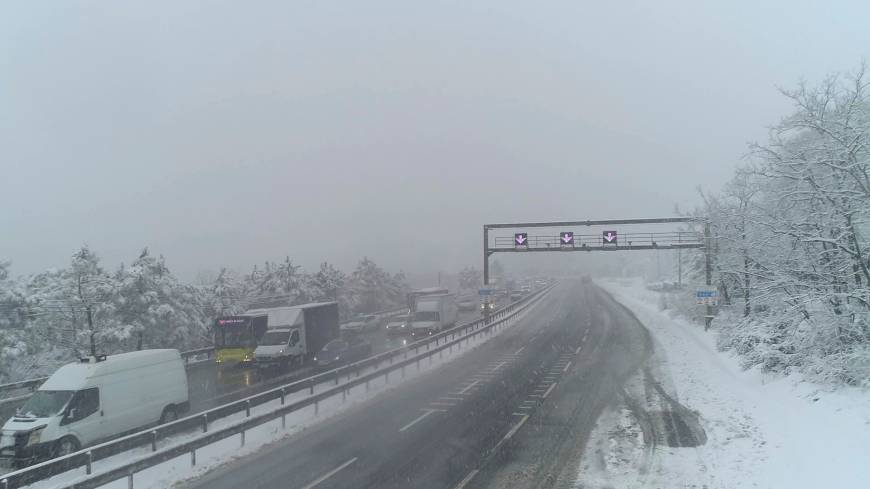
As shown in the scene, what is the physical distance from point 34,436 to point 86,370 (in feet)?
7.82

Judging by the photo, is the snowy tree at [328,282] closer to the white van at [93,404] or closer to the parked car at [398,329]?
the parked car at [398,329]

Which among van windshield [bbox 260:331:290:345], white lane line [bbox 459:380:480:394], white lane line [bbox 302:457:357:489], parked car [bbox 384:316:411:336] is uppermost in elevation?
van windshield [bbox 260:331:290:345]

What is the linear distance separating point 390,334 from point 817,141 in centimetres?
3609

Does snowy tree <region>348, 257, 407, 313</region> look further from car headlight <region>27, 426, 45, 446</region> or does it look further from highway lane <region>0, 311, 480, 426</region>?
car headlight <region>27, 426, 45, 446</region>

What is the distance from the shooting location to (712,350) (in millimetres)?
29453

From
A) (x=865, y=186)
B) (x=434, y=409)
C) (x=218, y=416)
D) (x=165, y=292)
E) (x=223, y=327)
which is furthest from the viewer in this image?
(x=165, y=292)

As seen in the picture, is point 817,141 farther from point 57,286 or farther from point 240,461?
point 57,286

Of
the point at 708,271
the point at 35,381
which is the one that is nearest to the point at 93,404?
the point at 35,381

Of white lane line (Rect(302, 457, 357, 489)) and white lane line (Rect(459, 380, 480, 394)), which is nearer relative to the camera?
white lane line (Rect(302, 457, 357, 489))

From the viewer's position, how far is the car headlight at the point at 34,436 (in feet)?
42.8

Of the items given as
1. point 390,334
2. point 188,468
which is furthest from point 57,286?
point 188,468

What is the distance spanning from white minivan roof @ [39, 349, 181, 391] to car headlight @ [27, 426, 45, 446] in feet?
4.97

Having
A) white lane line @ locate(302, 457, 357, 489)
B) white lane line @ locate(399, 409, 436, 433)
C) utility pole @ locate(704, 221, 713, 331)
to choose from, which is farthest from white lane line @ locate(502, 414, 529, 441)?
utility pole @ locate(704, 221, 713, 331)

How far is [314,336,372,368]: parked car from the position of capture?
2923 centimetres
